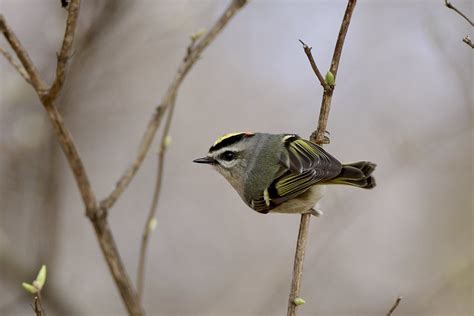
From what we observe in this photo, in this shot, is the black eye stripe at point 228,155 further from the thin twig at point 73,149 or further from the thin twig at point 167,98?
the thin twig at point 73,149

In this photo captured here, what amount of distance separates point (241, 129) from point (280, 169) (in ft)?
7.63

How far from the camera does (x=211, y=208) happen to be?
5.12 metres

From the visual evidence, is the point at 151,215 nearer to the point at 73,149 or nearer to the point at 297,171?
→ the point at 73,149

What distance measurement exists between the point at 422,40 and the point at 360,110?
760 millimetres

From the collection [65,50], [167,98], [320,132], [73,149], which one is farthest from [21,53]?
[320,132]

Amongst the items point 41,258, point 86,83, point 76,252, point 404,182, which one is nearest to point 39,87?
point 41,258

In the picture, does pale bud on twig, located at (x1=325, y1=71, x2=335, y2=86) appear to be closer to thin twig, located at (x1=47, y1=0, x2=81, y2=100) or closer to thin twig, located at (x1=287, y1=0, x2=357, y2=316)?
thin twig, located at (x1=287, y1=0, x2=357, y2=316)

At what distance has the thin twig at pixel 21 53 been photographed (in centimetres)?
128

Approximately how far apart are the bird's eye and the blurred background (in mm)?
1184

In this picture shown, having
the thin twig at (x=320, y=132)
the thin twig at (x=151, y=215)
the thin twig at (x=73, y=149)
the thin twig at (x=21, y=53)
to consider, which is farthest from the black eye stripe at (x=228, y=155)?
the thin twig at (x=21, y=53)

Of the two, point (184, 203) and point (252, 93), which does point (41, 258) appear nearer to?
point (184, 203)

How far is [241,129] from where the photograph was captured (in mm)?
5082

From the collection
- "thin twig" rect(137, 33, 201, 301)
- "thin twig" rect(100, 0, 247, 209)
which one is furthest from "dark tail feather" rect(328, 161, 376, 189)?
"thin twig" rect(100, 0, 247, 209)

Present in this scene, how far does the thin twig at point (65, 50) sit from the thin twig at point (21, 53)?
0.05m
